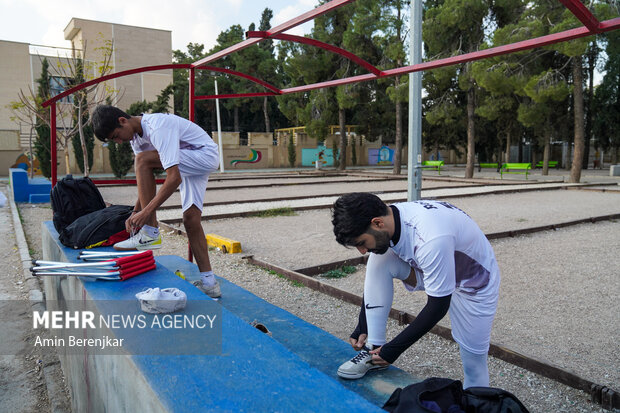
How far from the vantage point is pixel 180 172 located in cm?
349

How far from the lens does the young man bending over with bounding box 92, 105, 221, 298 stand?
3.28m

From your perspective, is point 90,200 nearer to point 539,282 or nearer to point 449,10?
point 539,282

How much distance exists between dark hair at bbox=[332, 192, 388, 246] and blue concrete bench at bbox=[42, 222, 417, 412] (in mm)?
553

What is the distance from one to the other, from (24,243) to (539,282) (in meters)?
7.59

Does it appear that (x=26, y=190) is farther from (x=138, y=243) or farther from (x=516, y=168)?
(x=516, y=168)

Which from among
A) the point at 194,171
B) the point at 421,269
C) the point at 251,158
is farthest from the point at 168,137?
the point at 251,158

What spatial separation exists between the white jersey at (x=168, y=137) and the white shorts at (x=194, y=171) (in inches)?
2.5

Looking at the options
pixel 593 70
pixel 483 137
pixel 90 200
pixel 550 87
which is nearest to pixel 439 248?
pixel 90 200

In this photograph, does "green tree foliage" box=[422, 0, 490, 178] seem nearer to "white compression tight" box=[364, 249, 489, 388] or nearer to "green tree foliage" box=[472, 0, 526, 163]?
"green tree foliage" box=[472, 0, 526, 163]

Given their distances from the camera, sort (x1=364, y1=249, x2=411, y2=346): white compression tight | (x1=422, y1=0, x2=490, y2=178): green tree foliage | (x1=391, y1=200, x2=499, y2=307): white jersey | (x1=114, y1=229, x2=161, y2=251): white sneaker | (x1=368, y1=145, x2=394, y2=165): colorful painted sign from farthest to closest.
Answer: (x1=368, y1=145, x2=394, y2=165): colorful painted sign
(x1=422, y1=0, x2=490, y2=178): green tree foliage
(x1=114, y1=229, x2=161, y2=251): white sneaker
(x1=364, y1=249, x2=411, y2=346): white compression tight
(x1=391, y1=200, x2=499, y2=307): white jersey

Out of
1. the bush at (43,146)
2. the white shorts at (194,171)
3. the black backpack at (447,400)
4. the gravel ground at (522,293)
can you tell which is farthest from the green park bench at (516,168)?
the black backpack at (447,400)

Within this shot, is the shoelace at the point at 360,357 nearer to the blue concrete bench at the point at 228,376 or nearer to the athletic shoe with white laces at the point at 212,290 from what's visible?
the blue concrete bench at the point at 228,376

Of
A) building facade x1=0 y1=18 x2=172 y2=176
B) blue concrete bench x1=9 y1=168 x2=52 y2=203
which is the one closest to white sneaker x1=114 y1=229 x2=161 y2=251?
blue concrete bench x1=9 y1=168 x2=52 y2=203

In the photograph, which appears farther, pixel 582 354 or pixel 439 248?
pixel 582 354
